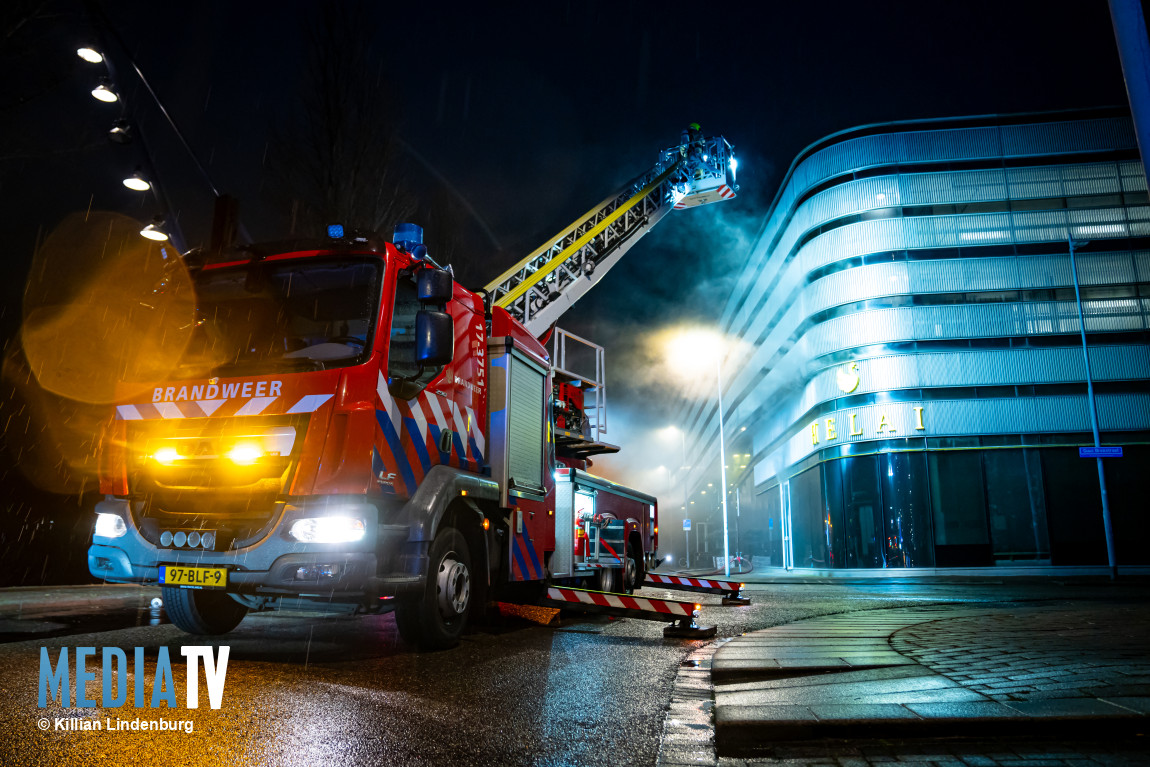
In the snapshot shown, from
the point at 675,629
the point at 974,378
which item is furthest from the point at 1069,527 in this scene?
the point at 675,629

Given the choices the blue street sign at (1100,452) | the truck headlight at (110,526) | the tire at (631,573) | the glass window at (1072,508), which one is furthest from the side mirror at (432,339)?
the glass window at (1072,508)

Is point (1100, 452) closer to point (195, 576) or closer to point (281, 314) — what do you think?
point (281, 314)

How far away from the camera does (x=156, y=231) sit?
11711 mm

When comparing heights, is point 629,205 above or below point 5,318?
above

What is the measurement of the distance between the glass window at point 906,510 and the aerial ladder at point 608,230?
11.9 meters

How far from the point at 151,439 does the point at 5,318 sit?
39.3 ft

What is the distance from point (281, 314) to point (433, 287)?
1.26 metres

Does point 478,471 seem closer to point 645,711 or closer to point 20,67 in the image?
point 645,711

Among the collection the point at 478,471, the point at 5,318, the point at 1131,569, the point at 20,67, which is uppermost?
the point at 20,67

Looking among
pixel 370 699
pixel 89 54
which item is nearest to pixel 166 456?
pixel 370 699

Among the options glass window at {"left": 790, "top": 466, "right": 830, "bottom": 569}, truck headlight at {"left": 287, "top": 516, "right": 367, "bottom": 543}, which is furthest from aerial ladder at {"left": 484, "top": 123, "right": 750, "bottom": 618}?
glass window at {"left": 790, "top": 466, "right": 830, "bottom": 569}

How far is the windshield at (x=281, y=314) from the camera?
5559mm

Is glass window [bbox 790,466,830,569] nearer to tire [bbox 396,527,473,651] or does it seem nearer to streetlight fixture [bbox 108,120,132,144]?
tire [bbox 396,527,473,651]

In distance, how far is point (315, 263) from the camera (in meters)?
5.88
